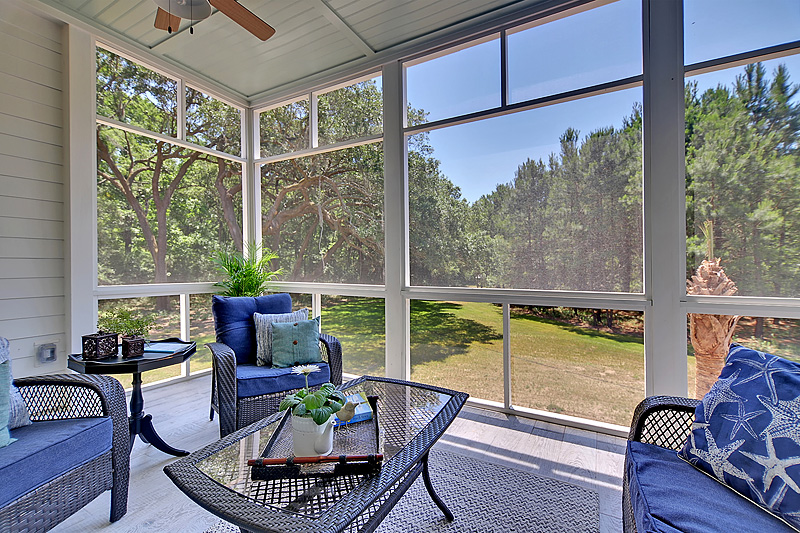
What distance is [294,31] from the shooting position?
127 inches

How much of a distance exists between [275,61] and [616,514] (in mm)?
4582

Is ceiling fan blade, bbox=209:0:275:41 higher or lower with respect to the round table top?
higher

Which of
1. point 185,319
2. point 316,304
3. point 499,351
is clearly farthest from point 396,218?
point 185,319

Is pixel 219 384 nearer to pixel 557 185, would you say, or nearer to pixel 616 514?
pixel 616 514

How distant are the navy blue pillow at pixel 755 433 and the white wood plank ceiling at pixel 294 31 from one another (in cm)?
294

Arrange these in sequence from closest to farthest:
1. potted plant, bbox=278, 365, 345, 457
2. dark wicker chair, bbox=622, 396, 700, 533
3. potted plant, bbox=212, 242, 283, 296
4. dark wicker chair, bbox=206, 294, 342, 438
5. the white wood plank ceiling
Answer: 1. potted plant, bbox=278, 365, 345, 457
2. dark wicker chair, bbox=622, 396, 700, 533
3. dark wicker chair, bbox=206, 294, 342, 438
4. the white wood plank ceiling
5. potted plant, bbox=212, 242, 283, 296

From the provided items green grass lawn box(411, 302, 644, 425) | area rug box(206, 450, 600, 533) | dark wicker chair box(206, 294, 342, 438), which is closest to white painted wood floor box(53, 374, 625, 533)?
area rug box(206, 450, 600, 533)

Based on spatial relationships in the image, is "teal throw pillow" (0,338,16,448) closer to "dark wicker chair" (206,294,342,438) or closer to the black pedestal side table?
the black pedestal side table

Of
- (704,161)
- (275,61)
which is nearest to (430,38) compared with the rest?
(275,61)

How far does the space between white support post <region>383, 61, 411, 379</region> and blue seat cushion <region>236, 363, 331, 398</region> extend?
3.17 feet

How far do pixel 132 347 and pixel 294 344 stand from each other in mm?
1020

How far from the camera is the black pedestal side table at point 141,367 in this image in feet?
6.82

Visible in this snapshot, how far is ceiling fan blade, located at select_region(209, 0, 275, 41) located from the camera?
224cm

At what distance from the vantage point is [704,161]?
2.40 meters
